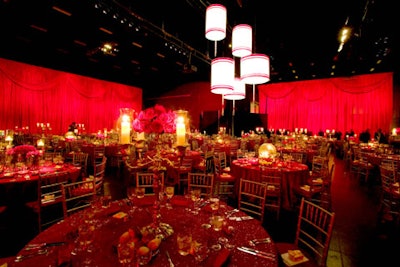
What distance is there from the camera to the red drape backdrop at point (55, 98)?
10.7 m

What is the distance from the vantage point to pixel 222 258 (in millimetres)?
1270

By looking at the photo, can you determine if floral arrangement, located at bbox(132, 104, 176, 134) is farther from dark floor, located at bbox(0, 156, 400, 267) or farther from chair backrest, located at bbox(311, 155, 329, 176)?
chair backrest, located at bbox(311, 155, 329, 176)

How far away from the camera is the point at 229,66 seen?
2.52 m

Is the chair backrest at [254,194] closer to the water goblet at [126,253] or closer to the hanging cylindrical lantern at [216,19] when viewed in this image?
the water goblet at [126,253]

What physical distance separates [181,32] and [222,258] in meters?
7.82

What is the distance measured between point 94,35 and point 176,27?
299 cm

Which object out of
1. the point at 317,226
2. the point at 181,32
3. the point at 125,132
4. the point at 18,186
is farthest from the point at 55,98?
the point at 317,226

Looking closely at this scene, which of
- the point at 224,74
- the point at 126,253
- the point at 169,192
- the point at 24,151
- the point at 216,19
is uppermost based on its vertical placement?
the point at 216,19

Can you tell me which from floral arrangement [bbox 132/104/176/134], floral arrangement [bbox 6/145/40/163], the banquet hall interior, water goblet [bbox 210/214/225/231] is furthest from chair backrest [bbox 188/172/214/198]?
floral arrangement [bbox 6/145/40/163]

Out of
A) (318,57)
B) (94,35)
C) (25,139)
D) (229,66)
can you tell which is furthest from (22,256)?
(318,57)

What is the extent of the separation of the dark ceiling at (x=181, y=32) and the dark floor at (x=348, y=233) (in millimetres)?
4035

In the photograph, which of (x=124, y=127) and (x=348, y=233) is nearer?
(x=124, y=127)

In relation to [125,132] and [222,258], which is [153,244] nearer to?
[222,258]

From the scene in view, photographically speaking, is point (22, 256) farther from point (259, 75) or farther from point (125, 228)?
point (259, 75)
